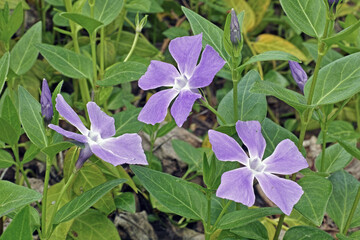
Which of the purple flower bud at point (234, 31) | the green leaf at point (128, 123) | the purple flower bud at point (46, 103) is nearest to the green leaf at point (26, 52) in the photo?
the green leaf at point (128, 123)

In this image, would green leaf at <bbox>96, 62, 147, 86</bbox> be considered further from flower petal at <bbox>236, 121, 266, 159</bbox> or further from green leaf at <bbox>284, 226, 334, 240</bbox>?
green leaf at <bbox>284, 226, 334, 240</bbox>

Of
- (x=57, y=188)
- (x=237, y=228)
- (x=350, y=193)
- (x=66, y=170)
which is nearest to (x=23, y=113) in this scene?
(x=66, y=170)

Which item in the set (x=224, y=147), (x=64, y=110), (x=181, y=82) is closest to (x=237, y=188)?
(x=224, y=147)

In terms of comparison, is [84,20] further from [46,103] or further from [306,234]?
[306,234]

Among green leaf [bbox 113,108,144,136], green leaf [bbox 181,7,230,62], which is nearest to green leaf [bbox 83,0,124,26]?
green leaf [bbox 113,108,144,136]

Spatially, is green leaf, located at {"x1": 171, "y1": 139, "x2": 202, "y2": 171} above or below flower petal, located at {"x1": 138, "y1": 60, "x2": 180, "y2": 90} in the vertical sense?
below
